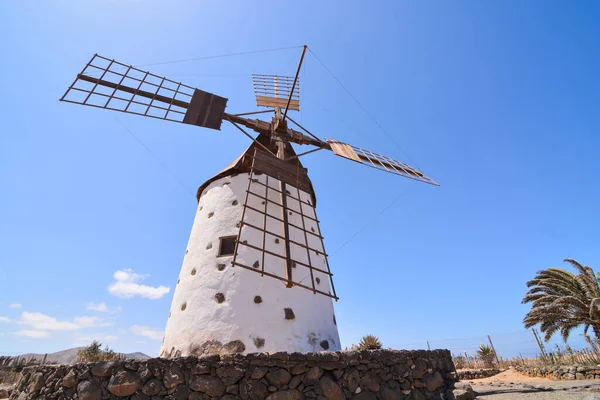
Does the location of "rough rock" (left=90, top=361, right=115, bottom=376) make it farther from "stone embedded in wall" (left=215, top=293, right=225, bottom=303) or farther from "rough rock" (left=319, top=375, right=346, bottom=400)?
"rough rock" (left=319, top=375, right=346, bottom=400)

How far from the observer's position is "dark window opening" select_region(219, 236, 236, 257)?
787cm

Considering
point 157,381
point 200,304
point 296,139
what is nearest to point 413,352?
point 157,381

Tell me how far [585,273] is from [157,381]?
16439 mm

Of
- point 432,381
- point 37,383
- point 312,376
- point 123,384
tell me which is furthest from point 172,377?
point 432,381

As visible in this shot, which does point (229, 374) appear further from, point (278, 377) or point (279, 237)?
point (279, 237)

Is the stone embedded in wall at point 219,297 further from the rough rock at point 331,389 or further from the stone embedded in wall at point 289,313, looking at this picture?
the rough rock at point 331,389

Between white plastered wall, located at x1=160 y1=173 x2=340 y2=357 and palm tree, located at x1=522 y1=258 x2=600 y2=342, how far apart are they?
454 inches

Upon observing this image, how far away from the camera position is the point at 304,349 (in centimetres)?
681

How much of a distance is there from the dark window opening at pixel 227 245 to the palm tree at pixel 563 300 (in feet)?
44.2

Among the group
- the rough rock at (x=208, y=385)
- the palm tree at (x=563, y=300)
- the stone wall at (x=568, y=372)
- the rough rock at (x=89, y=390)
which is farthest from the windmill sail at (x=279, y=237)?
the palm tree at (x=563, y=300)

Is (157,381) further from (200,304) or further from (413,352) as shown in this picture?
(413,352)

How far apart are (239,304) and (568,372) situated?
1281cm

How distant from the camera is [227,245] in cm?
803

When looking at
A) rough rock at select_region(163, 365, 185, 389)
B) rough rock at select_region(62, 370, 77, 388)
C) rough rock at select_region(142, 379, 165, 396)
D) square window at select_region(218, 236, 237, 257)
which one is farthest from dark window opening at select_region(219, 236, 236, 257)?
rough rock at select_region(62, 370, 77, 388)
